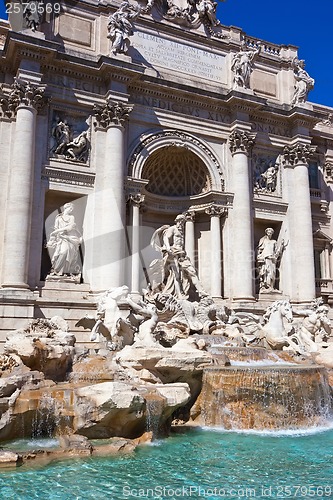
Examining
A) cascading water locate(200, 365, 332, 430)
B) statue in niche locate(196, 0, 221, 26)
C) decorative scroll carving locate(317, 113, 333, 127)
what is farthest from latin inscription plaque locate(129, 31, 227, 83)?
cascading water locate(200, 365, 332, 430)

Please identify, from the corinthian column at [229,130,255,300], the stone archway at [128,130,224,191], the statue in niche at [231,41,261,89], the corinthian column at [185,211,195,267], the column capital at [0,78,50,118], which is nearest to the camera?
the column capital at [0,78,50,118]

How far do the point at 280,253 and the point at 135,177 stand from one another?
686 centimetres

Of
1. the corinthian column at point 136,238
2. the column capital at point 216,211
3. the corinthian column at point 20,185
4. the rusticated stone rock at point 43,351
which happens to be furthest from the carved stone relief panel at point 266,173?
the rusticated stone rock at point 43,351

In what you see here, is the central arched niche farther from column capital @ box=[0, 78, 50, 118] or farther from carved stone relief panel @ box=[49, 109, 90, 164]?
column capital @ box=[0, 78, 50, 118]

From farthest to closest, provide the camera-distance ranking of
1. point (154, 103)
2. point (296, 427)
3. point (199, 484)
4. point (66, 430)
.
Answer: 1. point (154, 103)
2. point (296, 427)
3. point (66, 430)
4. point (199, 484)

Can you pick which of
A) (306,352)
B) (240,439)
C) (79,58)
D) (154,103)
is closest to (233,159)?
(154,103)

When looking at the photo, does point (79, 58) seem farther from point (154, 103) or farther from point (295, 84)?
point (295, 84)

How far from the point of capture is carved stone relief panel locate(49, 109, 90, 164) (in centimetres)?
1642

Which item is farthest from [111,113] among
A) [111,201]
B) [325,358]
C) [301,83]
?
[325,358]

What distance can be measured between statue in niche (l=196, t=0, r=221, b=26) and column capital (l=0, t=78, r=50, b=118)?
8.40 meters

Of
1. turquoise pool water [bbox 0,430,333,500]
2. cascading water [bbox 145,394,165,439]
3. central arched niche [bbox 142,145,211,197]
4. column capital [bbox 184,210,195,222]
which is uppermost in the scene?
central arched niche [bbox 142,145,211,197]

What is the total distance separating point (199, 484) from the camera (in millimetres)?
6660

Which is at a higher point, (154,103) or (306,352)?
(154,103)

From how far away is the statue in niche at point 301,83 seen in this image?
2072 centimetres
